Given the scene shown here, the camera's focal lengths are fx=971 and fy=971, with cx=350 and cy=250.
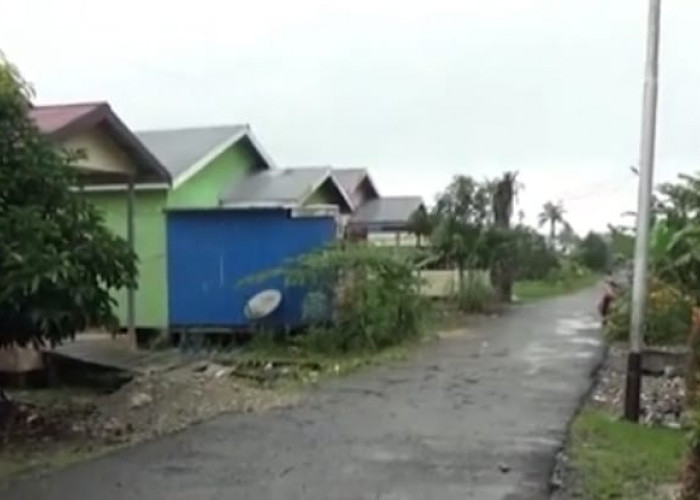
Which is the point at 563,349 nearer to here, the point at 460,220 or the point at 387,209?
the point at 460,220

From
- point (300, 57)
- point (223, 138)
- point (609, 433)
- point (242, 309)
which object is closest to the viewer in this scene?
point (609, 433)

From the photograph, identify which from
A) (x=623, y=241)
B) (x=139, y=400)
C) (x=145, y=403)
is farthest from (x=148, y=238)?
(x=623, y=241)

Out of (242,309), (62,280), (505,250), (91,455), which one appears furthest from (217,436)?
(505,250)

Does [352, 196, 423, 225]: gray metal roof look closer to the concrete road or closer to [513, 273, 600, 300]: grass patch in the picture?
[513, 273, 600, 300]: grass patch

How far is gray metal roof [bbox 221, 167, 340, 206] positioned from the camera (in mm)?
20375

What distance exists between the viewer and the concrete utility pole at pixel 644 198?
30.2 feet

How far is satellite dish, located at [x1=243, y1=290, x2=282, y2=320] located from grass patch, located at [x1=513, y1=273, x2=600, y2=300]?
15259 mm

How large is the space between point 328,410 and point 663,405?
141 inches

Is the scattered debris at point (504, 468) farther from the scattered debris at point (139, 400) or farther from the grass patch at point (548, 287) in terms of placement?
the grass patch at point (548, 287)

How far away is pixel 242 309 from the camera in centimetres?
1605

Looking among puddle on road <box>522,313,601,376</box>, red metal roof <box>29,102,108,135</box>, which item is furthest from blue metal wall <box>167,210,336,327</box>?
red metal roof <box>29,102,108,135</box>

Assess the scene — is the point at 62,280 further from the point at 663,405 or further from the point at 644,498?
the point at 663,405

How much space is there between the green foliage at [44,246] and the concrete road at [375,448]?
1589 mm

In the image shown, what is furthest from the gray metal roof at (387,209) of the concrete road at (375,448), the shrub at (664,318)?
the concrete road at (375,448)
